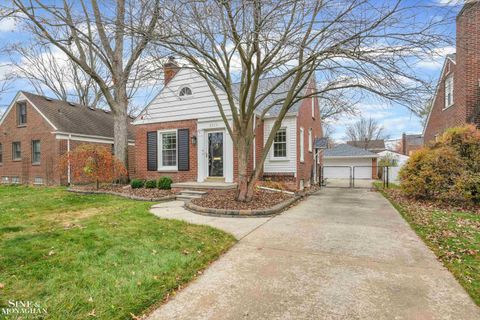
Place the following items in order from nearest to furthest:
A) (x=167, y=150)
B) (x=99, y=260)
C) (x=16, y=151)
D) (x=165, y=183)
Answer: (x=99, y=260), (x=165, y=183), (x=167, y=150), (x=16, y=151)

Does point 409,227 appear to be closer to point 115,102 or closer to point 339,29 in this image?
point 339,29

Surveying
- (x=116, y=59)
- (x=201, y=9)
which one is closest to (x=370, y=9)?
(x=201, y=9)

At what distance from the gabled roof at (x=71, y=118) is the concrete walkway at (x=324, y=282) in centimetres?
1506

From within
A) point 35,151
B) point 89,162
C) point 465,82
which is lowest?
point 89,162

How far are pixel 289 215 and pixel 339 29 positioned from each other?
15.0 feet

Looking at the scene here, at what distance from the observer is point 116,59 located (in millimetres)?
12609

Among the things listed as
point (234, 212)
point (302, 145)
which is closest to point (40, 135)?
point (234, 212)

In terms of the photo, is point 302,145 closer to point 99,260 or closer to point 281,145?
point 281,145

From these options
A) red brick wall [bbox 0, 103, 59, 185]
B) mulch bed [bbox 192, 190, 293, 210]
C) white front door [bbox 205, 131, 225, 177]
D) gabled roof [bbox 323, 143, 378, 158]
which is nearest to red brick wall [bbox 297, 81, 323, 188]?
white front door [bbox 205, 131, 225, 177]

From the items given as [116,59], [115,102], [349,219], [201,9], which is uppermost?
[116,59]

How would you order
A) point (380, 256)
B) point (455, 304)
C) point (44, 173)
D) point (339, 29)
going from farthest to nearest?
point (44, 173) < point (339, 29) < point (380, 256) < point (455, 304)

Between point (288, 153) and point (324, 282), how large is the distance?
892 cm

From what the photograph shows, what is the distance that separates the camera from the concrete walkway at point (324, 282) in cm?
252

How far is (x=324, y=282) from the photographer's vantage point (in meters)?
3.11
